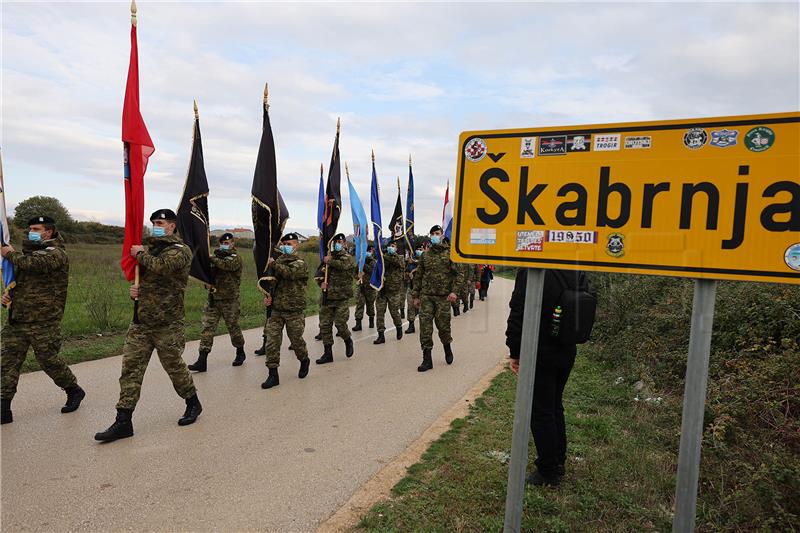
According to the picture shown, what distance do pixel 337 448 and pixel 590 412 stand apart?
2771 mm

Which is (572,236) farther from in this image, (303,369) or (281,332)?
(303,369)

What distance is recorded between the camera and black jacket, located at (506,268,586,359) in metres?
3.37

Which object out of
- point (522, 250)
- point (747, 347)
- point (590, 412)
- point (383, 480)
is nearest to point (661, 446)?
point (590, 412)

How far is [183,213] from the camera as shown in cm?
635

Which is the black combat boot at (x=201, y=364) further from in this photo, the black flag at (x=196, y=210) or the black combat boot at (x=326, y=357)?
the black combat boot at (x=326, y=357)

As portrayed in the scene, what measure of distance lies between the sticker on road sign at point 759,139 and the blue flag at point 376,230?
7.74m

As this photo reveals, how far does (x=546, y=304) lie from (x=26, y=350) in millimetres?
5024

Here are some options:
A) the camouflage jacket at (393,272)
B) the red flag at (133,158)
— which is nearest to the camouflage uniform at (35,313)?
the red flag at (133,158)

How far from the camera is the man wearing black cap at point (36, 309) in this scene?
4844mm

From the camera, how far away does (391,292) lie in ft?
34.3

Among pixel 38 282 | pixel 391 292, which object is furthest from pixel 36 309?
pixel 391 292

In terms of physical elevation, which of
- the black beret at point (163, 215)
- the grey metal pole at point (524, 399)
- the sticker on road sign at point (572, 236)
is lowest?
the grey metal pole at point (524, 399)

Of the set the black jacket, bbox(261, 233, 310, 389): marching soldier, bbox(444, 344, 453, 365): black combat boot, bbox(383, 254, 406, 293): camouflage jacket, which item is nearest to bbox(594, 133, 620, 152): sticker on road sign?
the black jacket

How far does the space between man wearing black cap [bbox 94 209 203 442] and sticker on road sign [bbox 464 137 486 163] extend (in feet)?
11.8
